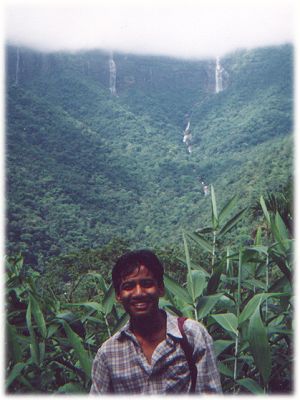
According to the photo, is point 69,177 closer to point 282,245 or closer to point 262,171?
point 262,171

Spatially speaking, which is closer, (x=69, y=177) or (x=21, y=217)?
(x=21, y=217)

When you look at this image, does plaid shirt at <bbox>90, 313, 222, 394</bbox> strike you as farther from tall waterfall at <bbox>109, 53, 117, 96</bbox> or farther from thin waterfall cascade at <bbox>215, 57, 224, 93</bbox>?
thin waterfall cascade at <bbox>215, 57, 224, 93</bbox>

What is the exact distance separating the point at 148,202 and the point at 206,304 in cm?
2629

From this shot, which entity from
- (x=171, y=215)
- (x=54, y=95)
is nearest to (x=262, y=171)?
(x=171, y=215)

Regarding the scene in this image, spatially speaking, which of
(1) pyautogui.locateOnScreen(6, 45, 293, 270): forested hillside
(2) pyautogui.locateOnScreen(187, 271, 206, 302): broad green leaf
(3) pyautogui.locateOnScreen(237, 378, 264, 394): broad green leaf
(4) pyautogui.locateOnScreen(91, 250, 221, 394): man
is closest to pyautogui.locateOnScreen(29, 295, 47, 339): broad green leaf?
(4) pyautogui.locateOnScreen(91, 250, 221, 394): man

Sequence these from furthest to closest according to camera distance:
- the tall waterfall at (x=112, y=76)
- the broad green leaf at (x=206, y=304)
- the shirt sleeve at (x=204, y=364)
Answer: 1. the tall waterfall at (x=112, y=76)
2. the broad green leaf at (x=206, y=304)
3. the shirt sleeve at (x=204, y=364)

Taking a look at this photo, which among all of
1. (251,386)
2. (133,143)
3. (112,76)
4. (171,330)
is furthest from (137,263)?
(112,76)

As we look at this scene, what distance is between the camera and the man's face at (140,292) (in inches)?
41.0

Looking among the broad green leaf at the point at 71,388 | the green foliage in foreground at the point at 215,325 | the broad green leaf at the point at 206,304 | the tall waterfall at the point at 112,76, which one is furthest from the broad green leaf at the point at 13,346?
the tall waterfall at the point at 112,76

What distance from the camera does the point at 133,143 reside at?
37.2 m

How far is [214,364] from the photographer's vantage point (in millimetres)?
986

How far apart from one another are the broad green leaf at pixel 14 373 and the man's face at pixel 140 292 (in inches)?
12.1

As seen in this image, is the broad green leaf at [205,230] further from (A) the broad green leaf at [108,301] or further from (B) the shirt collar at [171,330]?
(B) the shirt collar at [171,330]

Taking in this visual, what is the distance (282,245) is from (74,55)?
44815 millimetres
